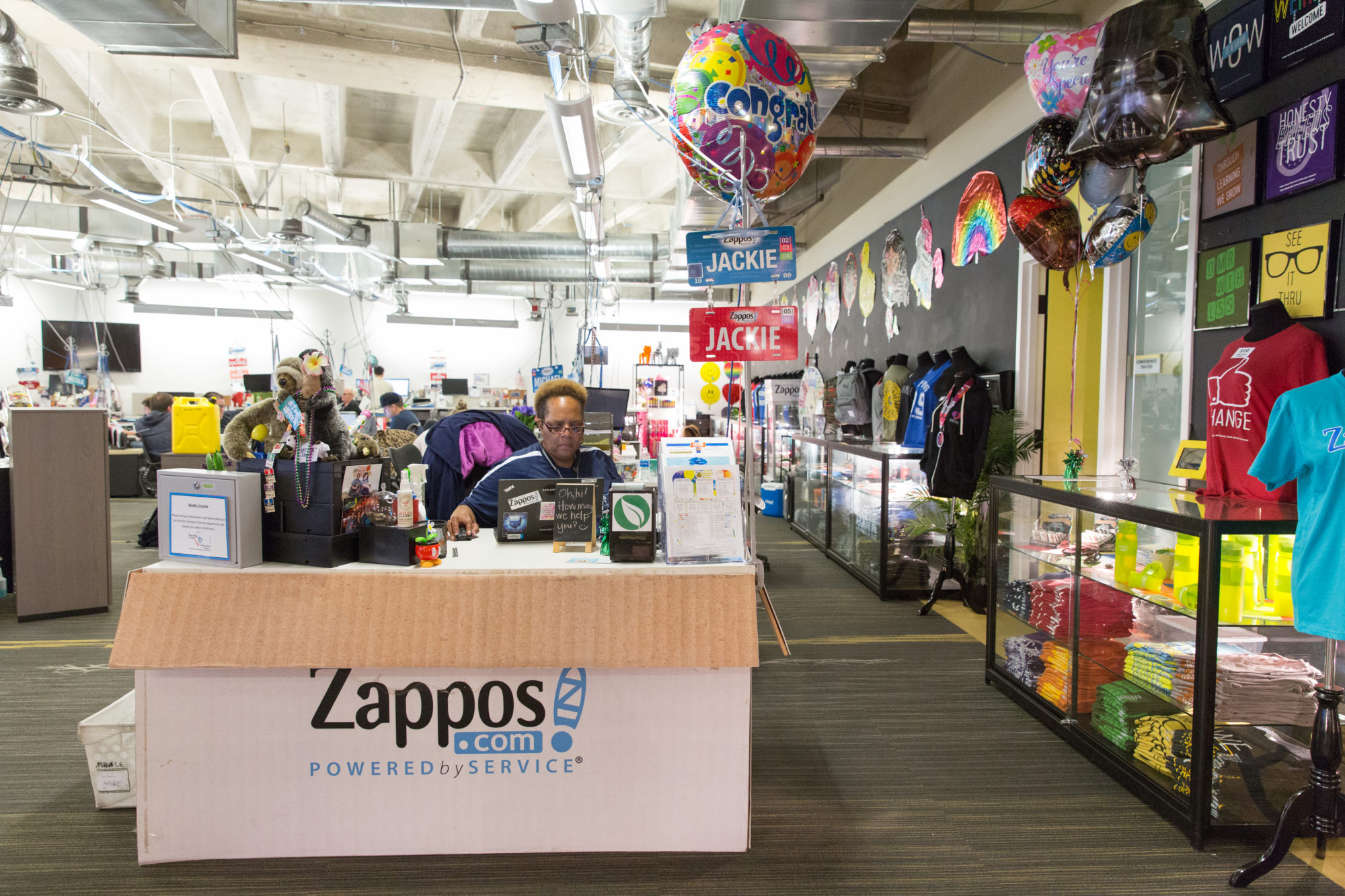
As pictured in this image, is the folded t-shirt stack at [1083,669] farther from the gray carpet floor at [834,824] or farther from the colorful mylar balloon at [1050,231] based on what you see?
the colorful mylar balloon at [1050,231]

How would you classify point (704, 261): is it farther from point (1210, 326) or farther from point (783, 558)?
point (783, 558)

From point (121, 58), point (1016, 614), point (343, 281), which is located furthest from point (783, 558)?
point (343, 281)

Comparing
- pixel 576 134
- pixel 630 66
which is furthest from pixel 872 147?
pixel 630 66

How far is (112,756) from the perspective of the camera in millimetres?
2531

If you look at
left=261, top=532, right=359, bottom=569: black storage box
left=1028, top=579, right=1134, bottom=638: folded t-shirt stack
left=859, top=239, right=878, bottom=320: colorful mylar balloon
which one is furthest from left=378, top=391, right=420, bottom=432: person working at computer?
left=1028, top=579, right=1134, bottom=638: folded t-shirt stack

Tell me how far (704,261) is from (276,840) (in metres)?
2.31

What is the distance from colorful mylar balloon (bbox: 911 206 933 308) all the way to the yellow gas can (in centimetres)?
700

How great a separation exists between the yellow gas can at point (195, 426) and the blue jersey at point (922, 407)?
668 cm

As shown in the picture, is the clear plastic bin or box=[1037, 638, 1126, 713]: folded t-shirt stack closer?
the clear plastic bin

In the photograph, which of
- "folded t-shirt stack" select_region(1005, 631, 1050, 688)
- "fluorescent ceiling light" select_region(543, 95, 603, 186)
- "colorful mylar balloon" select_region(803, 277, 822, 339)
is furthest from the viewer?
"colorful mylar balloon" select_region(803, 277, 822, 339)

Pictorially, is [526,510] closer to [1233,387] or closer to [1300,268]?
[1233,387]

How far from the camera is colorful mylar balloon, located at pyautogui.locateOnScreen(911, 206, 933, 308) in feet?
21.3

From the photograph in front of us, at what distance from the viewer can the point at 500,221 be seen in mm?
13172

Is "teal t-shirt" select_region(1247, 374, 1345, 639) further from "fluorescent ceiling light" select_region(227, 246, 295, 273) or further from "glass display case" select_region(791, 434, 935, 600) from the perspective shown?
"fluorescent ceiling light" select_region(227, 246, 295, 273)
